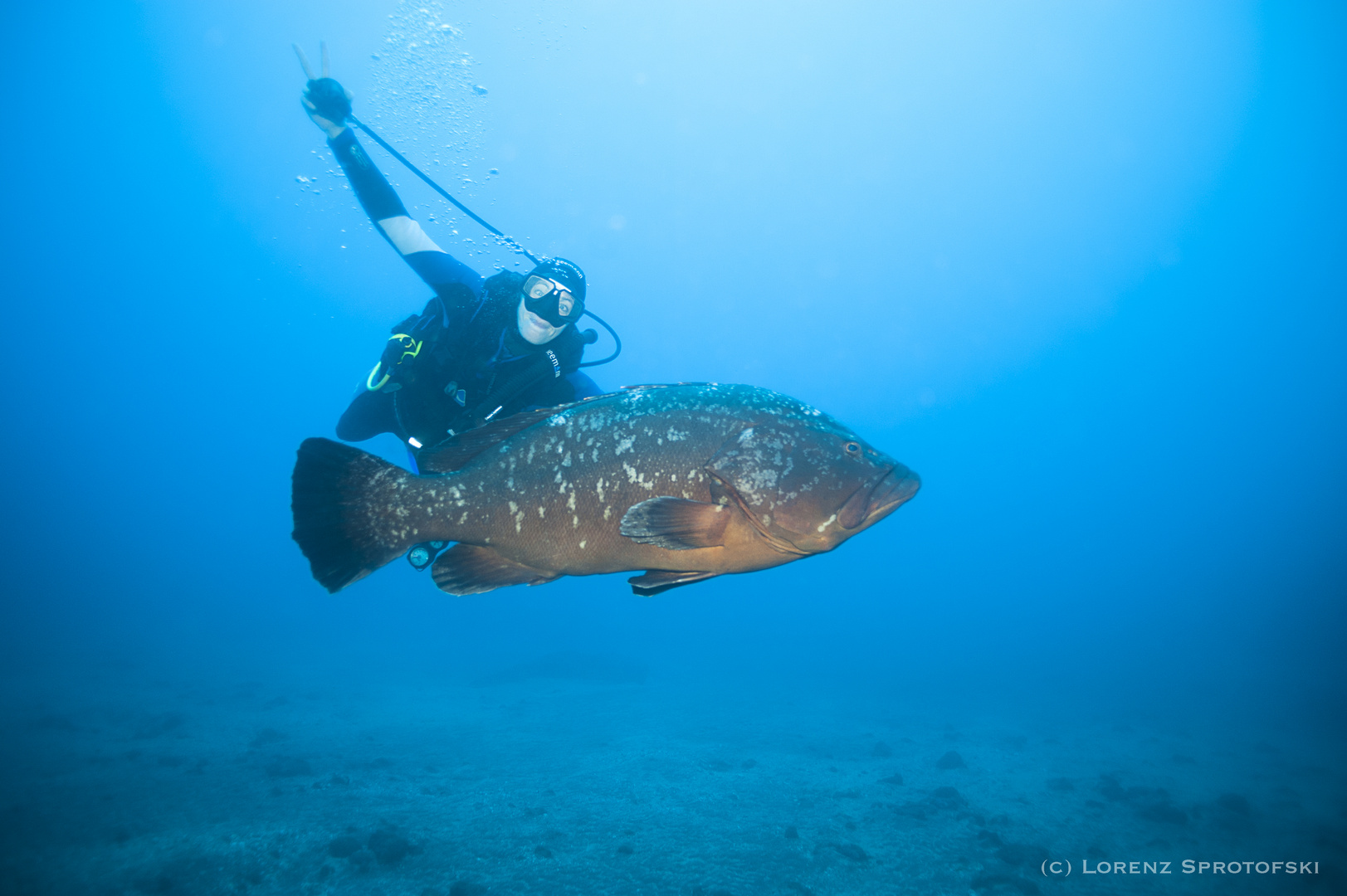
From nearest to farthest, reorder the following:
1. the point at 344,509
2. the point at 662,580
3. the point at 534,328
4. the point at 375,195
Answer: the point at 662,580, the point at 344,509, the point at 534,328, the point at 375,195

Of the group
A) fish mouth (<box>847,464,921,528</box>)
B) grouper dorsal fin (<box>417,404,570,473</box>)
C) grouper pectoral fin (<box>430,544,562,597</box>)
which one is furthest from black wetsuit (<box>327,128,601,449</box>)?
fish mouth (<box>847,464,921,528</box>)

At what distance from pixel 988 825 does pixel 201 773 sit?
14.6 metres

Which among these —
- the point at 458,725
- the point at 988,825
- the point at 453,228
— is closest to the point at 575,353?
the point at 988,825

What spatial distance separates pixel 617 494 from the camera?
2.05 meters

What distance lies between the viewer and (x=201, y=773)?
9.16m

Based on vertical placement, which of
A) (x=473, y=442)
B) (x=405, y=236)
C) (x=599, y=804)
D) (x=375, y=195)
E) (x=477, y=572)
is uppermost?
(x=375, y=195)

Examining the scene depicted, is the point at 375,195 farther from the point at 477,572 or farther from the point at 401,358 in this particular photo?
the point at 477,572

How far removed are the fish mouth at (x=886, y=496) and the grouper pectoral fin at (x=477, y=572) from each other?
132 centimetres

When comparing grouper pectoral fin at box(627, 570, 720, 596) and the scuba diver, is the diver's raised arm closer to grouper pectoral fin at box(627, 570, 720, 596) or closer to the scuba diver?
the scuba diver

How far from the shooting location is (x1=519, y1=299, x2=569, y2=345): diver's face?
3.73 meters

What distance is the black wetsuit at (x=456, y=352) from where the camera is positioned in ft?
12.2

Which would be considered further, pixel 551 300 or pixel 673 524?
pixel 551 300

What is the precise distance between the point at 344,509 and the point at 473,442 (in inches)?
23.8

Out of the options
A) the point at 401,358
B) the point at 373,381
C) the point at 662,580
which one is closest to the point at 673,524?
the point at 662,580
